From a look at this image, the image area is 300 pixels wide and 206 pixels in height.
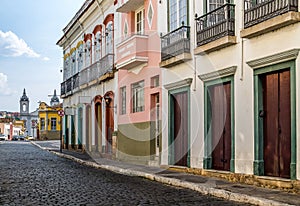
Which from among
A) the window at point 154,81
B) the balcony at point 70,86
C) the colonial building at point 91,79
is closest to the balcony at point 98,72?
the colonial building at point 91,79

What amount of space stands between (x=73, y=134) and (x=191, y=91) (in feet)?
58.5

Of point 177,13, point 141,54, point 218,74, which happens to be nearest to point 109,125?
point 141,54

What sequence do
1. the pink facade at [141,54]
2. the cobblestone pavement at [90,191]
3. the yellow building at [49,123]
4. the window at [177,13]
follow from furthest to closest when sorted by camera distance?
the yellow building at [49,123] → the pink facade at [141,54] → the window at [177,13] → the cobblestone pavement at [90,191]

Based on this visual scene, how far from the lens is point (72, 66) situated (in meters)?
30.7

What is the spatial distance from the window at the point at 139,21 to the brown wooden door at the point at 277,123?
8120 mm

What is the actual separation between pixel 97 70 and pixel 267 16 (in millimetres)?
13803

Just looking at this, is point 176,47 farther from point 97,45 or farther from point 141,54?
point 97,45

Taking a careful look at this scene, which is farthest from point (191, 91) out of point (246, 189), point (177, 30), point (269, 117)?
point (246, 189)

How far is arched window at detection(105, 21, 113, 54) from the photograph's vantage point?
21.5 metres

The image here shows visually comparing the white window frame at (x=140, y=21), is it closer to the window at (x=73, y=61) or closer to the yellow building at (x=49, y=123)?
the window at (x=73, y=61)

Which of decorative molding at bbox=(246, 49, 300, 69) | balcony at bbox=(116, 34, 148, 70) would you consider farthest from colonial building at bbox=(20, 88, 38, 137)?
decorative molding at bbox=(246, 49, 300, 69)

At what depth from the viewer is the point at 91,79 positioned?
2405cm

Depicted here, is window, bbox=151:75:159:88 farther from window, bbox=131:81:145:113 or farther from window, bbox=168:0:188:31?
window, bbox=168:0:188:31

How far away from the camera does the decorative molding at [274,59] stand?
9.37 metres
